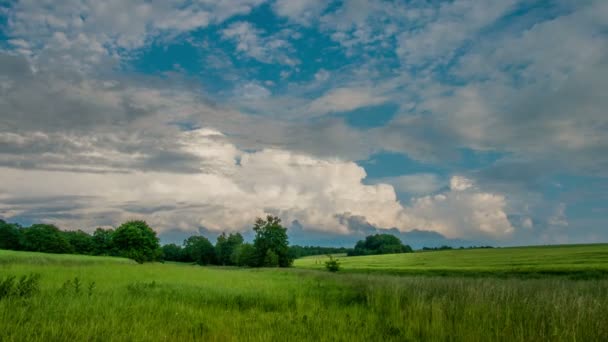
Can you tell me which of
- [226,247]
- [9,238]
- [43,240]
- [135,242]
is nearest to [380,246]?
[226,247]

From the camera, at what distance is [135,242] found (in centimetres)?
8250

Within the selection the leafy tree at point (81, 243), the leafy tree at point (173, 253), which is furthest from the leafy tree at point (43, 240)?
the leafy tree at point (173, 253)

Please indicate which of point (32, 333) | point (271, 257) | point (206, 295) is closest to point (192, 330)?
point (32, 333)

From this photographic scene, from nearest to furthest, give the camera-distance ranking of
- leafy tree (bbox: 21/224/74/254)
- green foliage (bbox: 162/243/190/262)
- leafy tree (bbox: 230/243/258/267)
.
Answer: leafy tree (bbox: 230/243/258/267)
leafy tree (bbox: 21/224/74/254)
green foliage (bbox: 162/243/190/262)

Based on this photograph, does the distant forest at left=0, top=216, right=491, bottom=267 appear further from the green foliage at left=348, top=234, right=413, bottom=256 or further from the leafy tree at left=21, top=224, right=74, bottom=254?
the green foliage at left=348, top=234, right=413, bottom=256

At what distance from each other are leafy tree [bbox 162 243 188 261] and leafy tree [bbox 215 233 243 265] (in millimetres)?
21802

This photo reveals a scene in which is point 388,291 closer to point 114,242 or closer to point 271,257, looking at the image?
point 271,257

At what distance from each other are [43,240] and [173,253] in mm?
69689

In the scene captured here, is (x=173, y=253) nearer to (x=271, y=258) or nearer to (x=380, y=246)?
(x=380, y=246)

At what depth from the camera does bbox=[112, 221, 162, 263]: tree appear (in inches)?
3199

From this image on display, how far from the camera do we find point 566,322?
21.6 feet

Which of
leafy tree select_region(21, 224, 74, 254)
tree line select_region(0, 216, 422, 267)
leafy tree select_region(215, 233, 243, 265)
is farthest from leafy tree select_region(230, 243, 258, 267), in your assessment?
leafy tree select_region(21, 224, 74, 254)

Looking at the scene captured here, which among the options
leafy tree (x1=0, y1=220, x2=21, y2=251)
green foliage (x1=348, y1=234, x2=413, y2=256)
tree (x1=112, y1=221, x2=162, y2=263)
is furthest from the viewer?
green foliage (x1=348, y1=234, x2=413, y2=256)

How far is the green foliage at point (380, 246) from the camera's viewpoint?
12975 centimetres
